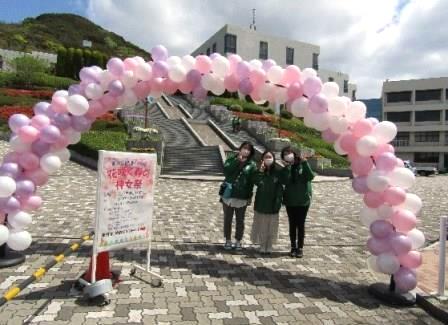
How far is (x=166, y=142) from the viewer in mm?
26438

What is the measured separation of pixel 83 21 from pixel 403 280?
435 feet

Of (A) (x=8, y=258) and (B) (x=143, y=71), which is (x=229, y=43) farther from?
(A) (x=8, y=258)

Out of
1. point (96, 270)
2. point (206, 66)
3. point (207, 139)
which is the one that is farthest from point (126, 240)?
point (207, 139)

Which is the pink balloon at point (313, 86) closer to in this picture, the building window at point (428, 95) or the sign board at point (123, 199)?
the sign board at point (123, 199)

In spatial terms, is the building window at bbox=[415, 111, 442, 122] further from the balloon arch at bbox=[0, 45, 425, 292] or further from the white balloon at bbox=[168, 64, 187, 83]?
the white balloon at bbox=[168, 64, 187, 83]

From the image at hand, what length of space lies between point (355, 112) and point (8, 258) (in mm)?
5318

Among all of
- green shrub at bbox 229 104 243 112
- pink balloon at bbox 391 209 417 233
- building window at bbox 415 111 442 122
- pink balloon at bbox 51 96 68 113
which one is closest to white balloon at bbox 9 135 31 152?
pink balloon at bbox 51 96 68 113

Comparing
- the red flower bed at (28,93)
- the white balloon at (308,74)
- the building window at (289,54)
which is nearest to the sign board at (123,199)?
the white balloon at (308,74)

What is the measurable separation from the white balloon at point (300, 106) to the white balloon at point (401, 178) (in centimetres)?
146

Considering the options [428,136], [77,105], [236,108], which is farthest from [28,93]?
[428,136]

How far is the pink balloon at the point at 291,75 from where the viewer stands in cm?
610

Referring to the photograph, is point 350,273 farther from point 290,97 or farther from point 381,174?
point 290,97

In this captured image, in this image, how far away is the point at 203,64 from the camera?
6.42 meters

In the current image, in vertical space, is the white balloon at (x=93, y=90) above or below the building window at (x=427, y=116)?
below
